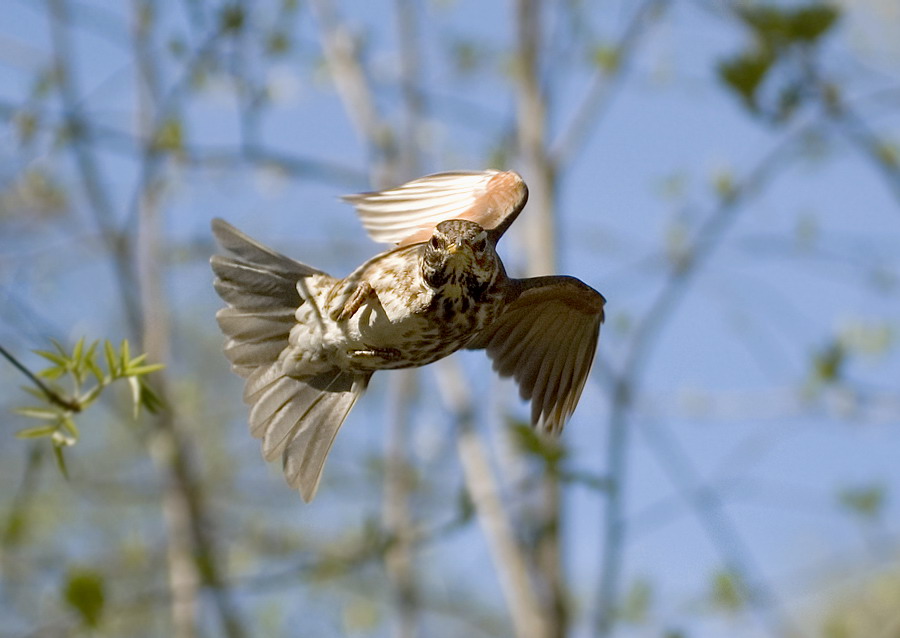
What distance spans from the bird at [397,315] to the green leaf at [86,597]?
0.85 m

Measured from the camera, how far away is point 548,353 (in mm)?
2746

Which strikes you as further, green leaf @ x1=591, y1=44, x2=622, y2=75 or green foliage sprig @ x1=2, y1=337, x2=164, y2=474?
green leaf @ x1=591, y1=44, x2=622, y2=75

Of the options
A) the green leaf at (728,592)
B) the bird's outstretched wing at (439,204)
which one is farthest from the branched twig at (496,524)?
the bird's outstretched wing at (439,204)

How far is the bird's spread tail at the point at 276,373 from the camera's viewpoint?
2465 mm

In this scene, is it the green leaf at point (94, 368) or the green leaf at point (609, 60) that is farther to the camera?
the green leaf at point (609, 60)

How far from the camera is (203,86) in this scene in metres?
4.82

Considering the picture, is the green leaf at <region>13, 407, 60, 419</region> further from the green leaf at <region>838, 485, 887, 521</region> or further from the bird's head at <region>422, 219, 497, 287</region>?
the green leaf at <region>838, 485, 887, 521</region>

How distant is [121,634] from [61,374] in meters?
6.27

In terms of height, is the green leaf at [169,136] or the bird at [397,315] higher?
the green leaf at [169,136]

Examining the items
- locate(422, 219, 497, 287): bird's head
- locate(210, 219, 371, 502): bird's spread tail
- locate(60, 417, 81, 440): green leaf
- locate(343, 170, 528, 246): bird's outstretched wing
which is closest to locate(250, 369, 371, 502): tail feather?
locate(210, 219, 371, 502): bird's spread tail

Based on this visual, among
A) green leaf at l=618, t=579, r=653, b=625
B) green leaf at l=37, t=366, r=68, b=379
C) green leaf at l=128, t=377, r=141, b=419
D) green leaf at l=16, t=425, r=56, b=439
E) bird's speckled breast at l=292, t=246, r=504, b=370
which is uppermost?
bird's speckled breast at l=292, t=246, r=504, b=370

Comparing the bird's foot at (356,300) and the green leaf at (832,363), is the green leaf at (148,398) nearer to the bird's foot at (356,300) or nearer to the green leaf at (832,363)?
the bird's foot at (356,300)

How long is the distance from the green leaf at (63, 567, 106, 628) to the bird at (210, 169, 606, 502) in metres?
0.85

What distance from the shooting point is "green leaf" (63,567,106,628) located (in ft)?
9.89
